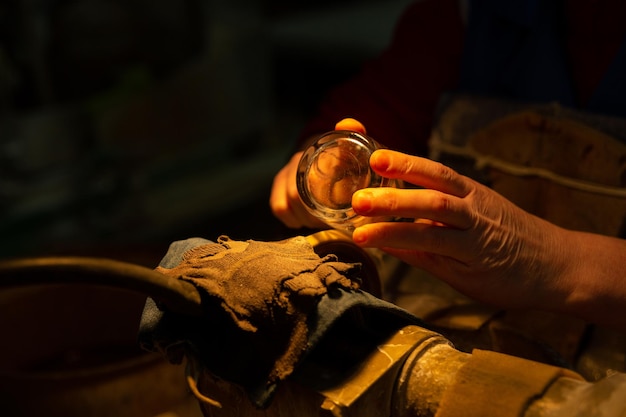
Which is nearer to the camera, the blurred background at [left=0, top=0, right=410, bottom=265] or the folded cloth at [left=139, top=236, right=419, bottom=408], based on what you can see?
the folded cloth at [left=139, top=236, right=419, bottom=408]

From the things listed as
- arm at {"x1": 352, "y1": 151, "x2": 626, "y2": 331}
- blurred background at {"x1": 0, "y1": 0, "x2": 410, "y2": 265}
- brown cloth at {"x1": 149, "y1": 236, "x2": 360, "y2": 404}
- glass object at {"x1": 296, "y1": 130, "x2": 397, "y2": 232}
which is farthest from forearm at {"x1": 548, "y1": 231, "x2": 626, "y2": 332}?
blurred background at {"x1": 0, "y1": 0, "x2": 410, "y2": 265}

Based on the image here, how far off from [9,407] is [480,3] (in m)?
1.06

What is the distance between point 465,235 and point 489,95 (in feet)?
1.67

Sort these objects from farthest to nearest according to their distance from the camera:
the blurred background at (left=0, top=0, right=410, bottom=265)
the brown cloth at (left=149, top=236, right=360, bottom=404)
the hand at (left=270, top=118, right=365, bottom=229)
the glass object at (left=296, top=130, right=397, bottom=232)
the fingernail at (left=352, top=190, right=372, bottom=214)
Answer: the blurred background at (left=0, top=0, right=410, bottom=265) < the hand at (left=270, top=118, right=365, bottom=229) < the glass object at (left=296, top=130, right=397, bottom=232) < the fingernail at (left=352, top=190, right=372, bottom=214) < the brown cloth at (left=149, top=236, right=360, bottom=404)

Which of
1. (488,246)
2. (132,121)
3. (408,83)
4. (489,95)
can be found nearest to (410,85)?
(408,83)

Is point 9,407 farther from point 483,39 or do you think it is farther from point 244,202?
point 244,202

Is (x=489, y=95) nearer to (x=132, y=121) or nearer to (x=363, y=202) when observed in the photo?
(x=363, y=202)

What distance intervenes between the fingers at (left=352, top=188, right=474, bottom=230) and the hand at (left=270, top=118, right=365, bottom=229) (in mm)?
195

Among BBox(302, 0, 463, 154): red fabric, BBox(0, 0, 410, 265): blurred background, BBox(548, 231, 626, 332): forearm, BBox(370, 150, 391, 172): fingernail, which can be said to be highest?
BBox(370, 150, 391, 172): fingernail

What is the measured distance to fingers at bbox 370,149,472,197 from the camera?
2.89 feet

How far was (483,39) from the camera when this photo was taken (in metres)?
1.33

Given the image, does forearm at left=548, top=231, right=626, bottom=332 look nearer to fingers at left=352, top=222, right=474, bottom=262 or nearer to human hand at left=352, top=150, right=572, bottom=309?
human hand at left=352, top=150, right=572, bottom=309

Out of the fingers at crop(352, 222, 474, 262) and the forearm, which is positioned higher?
the fingers at crop(352, 222, 474, 262)

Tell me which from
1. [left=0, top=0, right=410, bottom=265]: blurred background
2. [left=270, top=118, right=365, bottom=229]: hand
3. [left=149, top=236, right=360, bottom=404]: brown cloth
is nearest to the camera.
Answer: [left=149, top=236, right=360, bottom=404]: brown cloth
